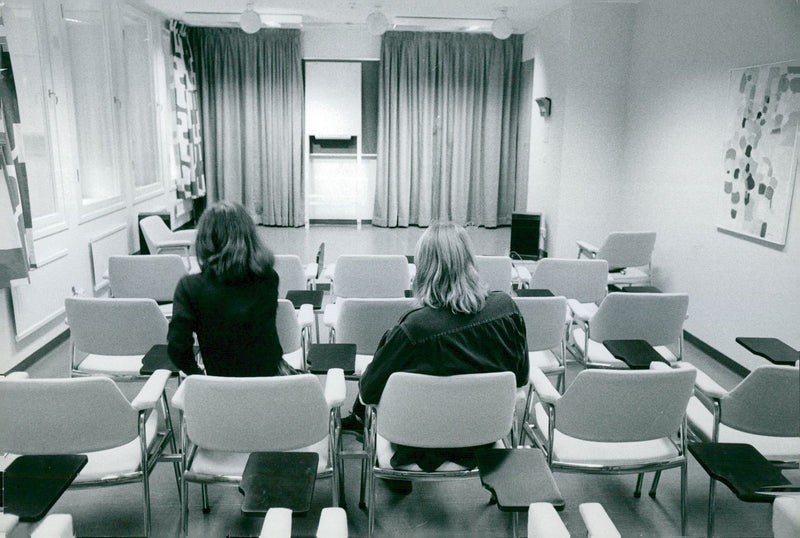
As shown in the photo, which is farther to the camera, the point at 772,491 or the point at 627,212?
the point at 627,212

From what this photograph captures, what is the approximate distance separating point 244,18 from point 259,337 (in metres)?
5.13

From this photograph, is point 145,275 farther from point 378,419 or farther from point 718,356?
point 718,356

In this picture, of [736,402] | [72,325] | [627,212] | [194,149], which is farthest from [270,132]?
[736,402]

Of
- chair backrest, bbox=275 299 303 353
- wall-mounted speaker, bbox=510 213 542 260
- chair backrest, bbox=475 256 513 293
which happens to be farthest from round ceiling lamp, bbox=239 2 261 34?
chair backrest, bbox=275 299 303 353

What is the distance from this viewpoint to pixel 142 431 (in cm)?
198

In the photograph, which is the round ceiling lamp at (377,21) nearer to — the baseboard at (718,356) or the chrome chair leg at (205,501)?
the baseboard at (718,356)

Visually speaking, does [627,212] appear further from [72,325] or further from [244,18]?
[72,325]

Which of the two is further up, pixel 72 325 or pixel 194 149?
pixel 194 149

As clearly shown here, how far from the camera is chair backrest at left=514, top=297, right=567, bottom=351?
2.90 m

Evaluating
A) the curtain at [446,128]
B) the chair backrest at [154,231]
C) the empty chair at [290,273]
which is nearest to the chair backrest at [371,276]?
the empty chair at [290,273]

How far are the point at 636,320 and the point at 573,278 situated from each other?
841 mm

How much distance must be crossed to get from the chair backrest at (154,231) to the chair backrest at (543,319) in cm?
384

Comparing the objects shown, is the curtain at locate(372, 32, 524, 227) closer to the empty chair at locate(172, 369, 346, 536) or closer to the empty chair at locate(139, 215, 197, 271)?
the empty chair at locate(139, 215, 197, 271)

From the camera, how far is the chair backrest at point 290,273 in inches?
154
